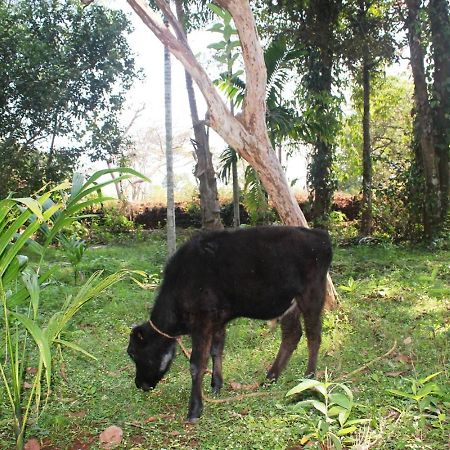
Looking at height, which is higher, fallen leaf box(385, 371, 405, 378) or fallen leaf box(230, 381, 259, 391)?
fallen leaf box(385, 371, 405, 378)

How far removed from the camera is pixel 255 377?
16.1 ft

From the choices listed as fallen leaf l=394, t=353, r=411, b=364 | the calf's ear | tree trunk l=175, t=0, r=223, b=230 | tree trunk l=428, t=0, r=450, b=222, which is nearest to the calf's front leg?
the calf's ear

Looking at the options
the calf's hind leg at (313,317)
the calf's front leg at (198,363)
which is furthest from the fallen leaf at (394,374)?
the calf's front leg at (198,363)

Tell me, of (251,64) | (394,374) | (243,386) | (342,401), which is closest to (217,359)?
(243,386)

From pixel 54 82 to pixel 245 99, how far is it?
29.5 ft

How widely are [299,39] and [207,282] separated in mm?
9147

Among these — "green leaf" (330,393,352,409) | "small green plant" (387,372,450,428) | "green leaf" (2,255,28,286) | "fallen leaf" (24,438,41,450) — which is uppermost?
"green leaf" (2,255,28,286)

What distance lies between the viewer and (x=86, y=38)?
45.3 feet

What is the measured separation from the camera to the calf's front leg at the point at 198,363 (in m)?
4.07

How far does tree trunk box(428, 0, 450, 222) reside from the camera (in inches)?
426

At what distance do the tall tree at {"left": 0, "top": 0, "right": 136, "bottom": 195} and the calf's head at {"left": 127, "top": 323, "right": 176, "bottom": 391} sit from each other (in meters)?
10.1

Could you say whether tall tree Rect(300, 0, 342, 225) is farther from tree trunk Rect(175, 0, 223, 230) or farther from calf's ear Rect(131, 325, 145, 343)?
calf's ear Rect(131, 325, 145, 343)

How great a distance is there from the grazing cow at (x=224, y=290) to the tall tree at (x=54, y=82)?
10.2m

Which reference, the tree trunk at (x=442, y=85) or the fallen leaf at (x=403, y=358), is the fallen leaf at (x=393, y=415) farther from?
the tree trunk at (x=442, y=85)
